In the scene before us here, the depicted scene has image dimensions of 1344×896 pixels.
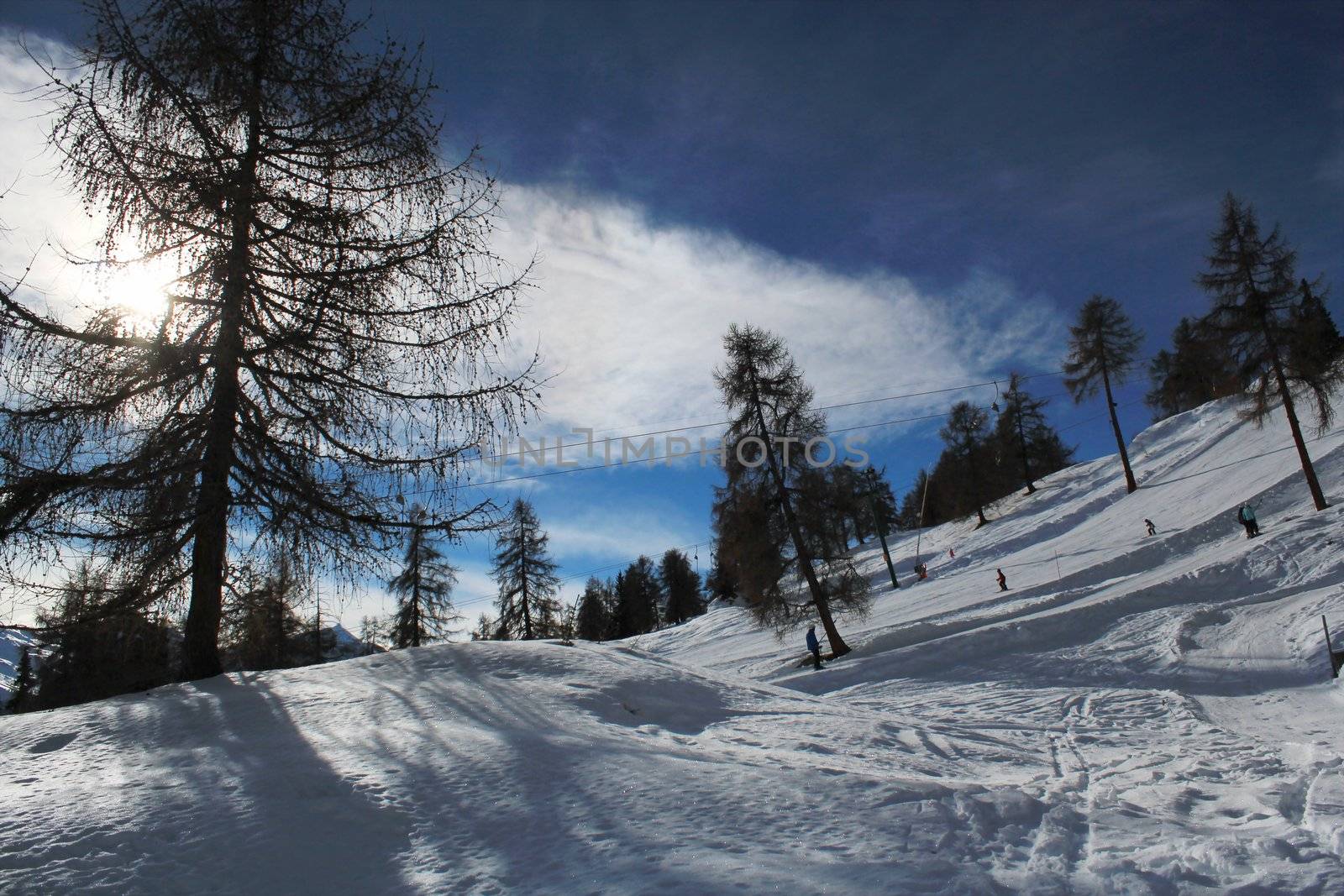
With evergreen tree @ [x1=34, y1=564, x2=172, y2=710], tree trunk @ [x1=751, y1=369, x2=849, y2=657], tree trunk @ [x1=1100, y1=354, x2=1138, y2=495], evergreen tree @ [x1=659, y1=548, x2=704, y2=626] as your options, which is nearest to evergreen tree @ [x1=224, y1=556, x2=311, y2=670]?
evergreen tree @ [x1=34, y1=564, x2=172, y2=710]

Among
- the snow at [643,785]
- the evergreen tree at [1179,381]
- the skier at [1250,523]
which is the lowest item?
the snow at [643,785]

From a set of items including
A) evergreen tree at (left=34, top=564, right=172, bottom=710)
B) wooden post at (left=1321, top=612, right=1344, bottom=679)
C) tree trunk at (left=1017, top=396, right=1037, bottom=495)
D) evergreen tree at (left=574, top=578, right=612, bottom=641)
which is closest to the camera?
evergreen tree at (left=34, top=564, right=172, bottom=710)

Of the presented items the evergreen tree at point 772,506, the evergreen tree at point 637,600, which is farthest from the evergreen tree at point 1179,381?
the evergreen tree at point 637,600

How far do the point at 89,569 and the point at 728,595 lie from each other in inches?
1913

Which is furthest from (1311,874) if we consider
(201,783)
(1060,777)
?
(201,783)

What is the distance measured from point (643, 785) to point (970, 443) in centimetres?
4892

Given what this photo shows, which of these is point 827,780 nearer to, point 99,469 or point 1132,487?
point 99,469

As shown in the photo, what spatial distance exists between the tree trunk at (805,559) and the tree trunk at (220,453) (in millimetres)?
14447

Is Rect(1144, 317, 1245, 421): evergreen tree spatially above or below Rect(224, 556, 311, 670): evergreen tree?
above

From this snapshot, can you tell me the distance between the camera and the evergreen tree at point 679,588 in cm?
6706

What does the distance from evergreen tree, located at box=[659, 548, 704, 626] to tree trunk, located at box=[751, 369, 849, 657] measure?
48797 millimetres

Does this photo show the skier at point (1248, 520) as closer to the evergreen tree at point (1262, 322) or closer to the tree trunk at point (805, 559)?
the evergreen tree at point (1262, 322)

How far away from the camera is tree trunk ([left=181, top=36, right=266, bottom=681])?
18.6 ft

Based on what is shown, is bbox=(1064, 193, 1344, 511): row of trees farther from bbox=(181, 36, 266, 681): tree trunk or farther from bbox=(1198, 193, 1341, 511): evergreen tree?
bbox=(181, 36, 266, 681): tree trunk
